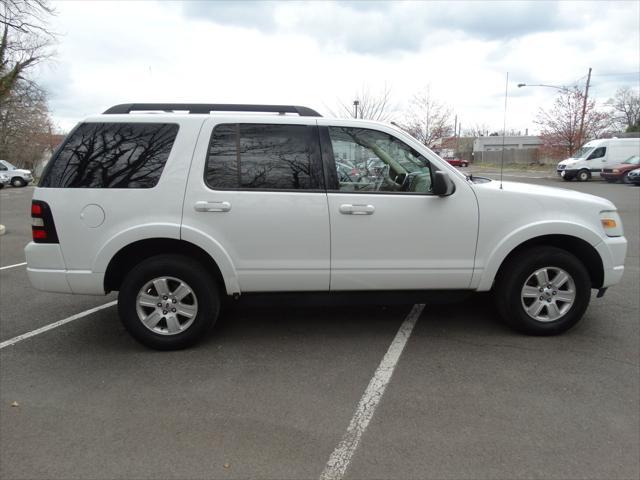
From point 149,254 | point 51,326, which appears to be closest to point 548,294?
point 149,254

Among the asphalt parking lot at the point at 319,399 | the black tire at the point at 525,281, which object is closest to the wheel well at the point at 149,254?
the asphalt parking lot at the point at 319,399

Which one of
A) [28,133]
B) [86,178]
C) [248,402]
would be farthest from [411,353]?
[28,133]

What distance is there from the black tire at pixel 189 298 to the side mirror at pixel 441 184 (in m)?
2.01

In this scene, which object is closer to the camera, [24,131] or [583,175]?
[583,175]

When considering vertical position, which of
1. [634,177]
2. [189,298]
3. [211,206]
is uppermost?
[211,206]

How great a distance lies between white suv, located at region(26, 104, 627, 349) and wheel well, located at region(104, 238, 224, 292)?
0.01 m

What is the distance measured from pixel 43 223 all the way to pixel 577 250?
180 inches

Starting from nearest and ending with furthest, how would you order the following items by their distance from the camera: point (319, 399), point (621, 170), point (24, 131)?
point (319, 399)
point (621, 170)
point (24, 131)

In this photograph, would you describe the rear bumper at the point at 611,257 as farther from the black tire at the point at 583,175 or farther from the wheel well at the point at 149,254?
the black tire at the point at 583,175

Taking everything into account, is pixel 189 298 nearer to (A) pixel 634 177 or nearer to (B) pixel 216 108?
(B) pixel 216 108

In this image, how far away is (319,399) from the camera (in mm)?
3295

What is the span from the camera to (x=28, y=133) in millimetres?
43312

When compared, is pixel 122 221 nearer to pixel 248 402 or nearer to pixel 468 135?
pixel 248 402

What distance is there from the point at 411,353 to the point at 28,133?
48.8 meters
